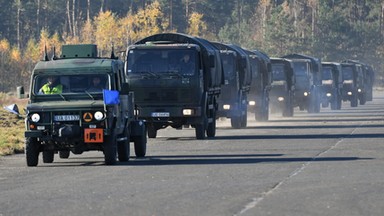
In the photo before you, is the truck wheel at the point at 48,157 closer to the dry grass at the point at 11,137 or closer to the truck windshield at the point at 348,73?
the dry grass at the point at 11,137

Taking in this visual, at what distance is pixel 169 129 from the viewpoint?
43438 millimetres

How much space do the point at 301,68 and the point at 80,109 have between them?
39690 mm

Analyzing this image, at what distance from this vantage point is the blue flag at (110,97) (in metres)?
23.6

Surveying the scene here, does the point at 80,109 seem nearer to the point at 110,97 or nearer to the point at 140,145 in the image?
the point at 110,97

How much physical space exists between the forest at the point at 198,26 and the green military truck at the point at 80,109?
94.7m

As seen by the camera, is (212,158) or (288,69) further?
(288,69)

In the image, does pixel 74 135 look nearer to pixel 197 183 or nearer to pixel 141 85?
pixel 197 183

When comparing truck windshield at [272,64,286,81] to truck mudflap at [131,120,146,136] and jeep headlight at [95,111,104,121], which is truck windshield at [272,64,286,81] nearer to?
truck mudflap at [131,120,146,136]

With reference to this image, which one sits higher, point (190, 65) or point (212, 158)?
point (190, 65)

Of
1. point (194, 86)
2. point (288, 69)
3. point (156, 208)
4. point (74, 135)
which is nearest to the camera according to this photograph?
point (156, 208)

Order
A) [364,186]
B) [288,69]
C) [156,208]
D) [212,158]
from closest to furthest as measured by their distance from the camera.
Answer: [156,208] → [364,186] → [212,158] → [288,69]

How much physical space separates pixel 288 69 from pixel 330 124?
12146 mm

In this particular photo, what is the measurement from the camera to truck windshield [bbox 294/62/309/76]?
204 feet

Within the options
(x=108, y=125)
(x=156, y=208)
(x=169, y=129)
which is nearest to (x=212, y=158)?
(x=108, y=125)
